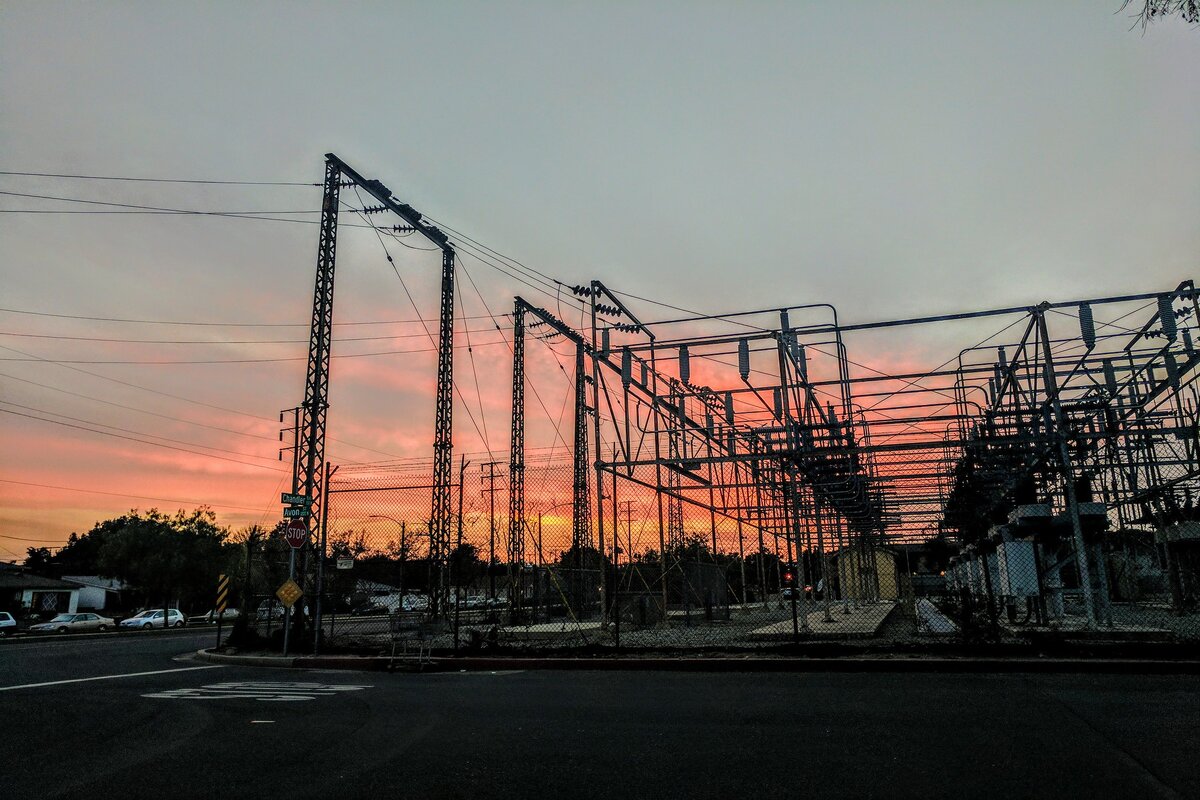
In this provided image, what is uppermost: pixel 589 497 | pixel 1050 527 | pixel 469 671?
pixel 589 497

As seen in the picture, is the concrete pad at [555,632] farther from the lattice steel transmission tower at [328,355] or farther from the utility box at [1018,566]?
the utility box at [1018,566]

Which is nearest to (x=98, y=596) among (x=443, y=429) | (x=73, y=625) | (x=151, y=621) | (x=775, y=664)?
(x=151, y=621)

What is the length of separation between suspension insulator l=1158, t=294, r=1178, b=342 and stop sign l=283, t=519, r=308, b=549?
17799mm

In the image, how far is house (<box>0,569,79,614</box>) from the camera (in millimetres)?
59422

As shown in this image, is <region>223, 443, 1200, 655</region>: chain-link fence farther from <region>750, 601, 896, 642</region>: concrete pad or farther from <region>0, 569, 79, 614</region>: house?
<region>0, 569, 79, 614</region>: house

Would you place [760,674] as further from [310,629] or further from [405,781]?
[310,629]

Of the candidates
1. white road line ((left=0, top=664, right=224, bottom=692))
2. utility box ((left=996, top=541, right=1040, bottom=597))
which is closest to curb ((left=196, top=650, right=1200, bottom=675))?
white road line ((left=0, top=664, right=224, bottom=692))

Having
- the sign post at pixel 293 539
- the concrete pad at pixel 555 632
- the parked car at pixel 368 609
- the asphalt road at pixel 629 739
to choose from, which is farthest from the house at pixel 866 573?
the asphalt road at pixel 629 739

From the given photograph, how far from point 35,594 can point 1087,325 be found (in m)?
80.0

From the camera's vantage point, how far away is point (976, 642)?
1301cm

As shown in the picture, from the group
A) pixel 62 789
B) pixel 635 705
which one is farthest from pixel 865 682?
pixel 62 789

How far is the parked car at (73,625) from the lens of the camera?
43.0 metres

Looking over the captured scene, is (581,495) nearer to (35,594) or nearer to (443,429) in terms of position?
(443,429)

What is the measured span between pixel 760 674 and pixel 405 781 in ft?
25.2
